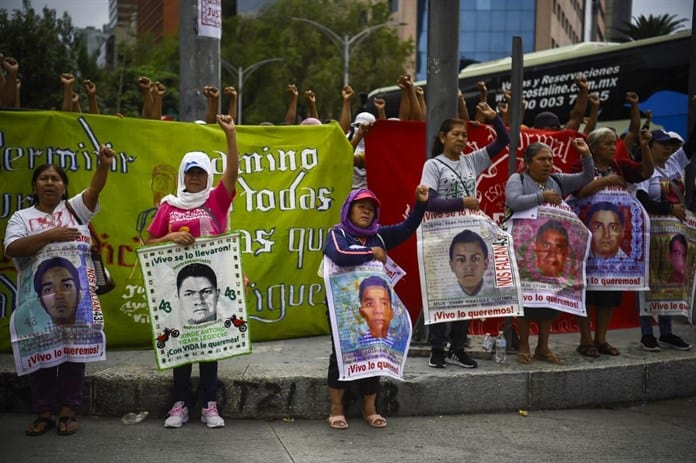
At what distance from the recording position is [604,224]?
6539 millimetres

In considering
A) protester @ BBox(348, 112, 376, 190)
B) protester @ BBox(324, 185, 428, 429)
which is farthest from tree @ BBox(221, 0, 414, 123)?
protester @ BBox(324, 185, 428, 429)

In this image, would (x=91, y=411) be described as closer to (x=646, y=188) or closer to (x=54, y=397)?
(x=54, y=397)

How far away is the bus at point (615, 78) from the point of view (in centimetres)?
1388

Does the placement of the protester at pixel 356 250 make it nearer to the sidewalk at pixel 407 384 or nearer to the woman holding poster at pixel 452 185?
the sidewalk at pixel 407 384

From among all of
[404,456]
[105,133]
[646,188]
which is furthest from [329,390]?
[646,188]

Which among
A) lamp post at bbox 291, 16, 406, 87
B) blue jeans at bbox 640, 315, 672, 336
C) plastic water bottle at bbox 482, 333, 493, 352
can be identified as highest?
lamp post at bbox 291, 16, 406, 87

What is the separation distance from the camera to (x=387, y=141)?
689 centimetres

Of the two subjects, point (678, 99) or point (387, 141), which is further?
point (678, 99)

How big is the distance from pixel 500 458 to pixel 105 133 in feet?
12.1

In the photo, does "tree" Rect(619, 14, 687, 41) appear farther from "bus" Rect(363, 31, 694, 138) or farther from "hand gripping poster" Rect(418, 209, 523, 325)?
"hand gripping poster" Rect(418, 209, 523, 325)

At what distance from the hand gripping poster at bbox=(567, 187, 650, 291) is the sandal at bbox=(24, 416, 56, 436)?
3927 mm

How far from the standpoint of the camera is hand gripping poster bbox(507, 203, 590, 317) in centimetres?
611

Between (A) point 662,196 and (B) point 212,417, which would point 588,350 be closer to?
(A) point 662,196

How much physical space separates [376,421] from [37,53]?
28.8 meters
